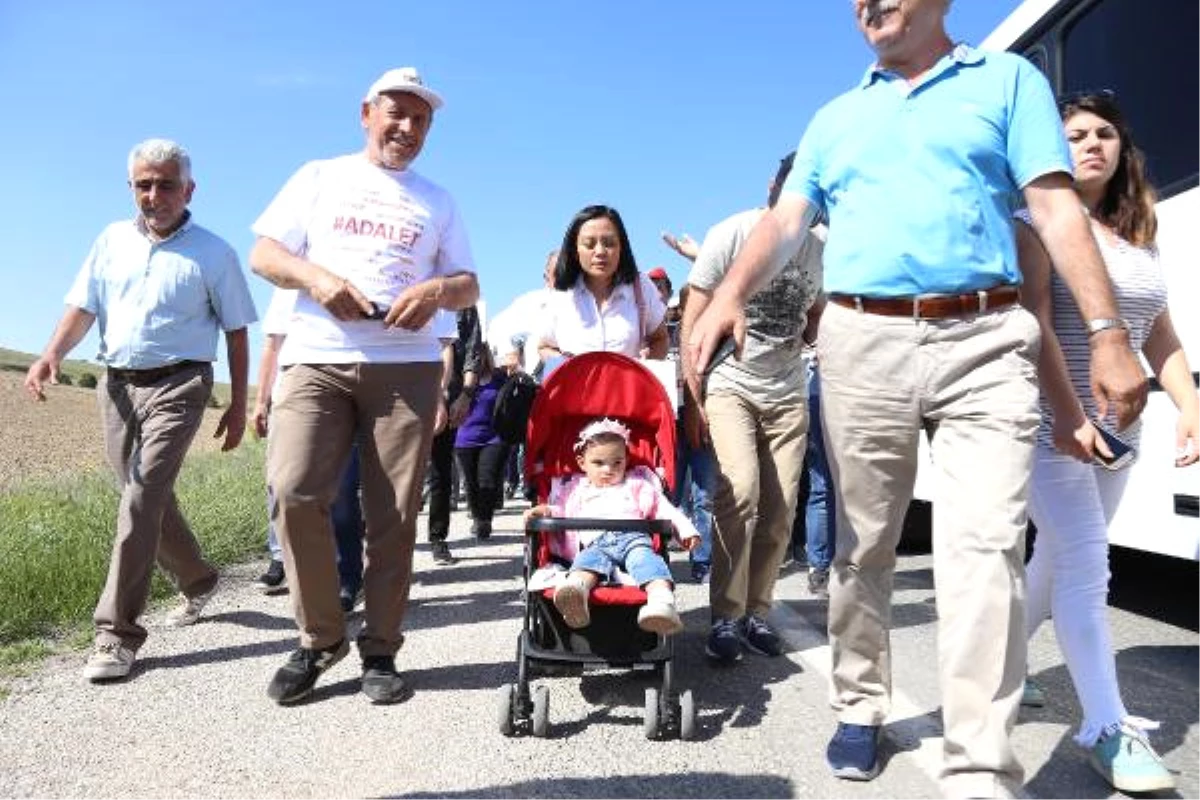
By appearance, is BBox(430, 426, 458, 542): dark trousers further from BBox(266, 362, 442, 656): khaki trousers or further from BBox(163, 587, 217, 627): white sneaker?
BBox(266, 362, 442, 656): khaki trousers

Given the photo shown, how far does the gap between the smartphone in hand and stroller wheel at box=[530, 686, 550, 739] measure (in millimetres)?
1835

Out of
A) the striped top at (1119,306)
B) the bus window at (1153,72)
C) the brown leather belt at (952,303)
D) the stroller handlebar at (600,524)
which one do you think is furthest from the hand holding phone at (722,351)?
the bus window at (1153,72)

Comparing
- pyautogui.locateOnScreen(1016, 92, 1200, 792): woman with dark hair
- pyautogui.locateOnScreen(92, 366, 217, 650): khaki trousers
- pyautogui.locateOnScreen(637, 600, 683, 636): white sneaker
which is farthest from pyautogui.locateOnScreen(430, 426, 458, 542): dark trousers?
pyautogui.locateOnScreen(1016, 92, 1200, 792): woman with dark hair

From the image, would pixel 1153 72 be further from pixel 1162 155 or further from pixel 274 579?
pixel 274 579

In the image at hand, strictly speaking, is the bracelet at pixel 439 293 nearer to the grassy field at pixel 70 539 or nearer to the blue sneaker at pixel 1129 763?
the grassy field at pixel 70 539

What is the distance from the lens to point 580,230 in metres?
4.84

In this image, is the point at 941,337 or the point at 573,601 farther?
the point at 573,601

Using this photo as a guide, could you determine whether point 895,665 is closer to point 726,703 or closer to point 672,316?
point 726,703

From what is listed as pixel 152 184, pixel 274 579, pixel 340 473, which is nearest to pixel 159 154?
pixel 152 184

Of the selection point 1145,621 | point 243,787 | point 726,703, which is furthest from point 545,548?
point 1145,621

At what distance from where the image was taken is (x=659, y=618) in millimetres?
3336

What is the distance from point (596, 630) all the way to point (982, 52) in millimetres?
2206

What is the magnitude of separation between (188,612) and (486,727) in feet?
7.78

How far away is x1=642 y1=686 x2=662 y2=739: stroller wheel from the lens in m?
3.19
